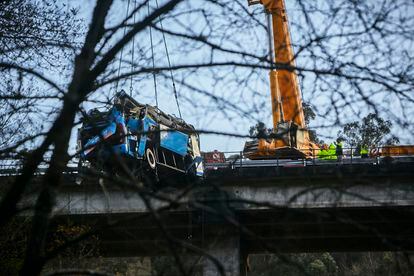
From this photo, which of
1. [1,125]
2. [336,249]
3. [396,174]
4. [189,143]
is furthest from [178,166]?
[396,174]

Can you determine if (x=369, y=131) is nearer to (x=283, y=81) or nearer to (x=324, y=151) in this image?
(x=283, y=81)

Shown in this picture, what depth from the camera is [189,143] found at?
2392cm

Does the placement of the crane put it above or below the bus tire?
below

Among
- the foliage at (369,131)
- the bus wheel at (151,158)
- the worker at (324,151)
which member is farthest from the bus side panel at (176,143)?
the foliage at (369,131)

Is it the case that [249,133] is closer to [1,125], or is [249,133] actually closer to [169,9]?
[169,9]

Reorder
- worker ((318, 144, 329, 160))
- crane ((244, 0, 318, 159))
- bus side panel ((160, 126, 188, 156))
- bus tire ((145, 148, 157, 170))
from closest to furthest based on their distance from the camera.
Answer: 1. crane ((244, 0, 318, 159))
2. worker ((318, 144, 329, 160))
3. bus tire ((145, 148, 157, 170))
4. bus side panel ((160, 126, 188, 156))

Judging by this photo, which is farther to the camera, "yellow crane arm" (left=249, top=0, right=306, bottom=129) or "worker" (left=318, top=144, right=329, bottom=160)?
"worker" (left=318, top=144, right=329, bottom=160)

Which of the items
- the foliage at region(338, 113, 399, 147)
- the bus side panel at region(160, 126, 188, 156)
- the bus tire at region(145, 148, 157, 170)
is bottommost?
the foliage at region(338, 113, 399, 147)

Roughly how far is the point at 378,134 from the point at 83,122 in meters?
2.34

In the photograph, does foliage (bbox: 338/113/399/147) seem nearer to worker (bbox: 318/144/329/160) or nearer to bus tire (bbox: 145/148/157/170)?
worker (bbox: 318/144/329/160)

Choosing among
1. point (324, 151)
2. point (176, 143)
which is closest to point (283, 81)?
point (324, 151)

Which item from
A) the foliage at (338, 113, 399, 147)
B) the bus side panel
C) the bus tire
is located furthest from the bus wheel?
the foliage at (338, 113, 399, 147)

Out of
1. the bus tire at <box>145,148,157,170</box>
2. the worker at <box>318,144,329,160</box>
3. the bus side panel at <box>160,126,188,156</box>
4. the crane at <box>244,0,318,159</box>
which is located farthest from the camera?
the bus side panel at <box>160,126,188,156</box>

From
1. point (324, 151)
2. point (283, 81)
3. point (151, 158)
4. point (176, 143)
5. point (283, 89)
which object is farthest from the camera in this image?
point (176, 143)
